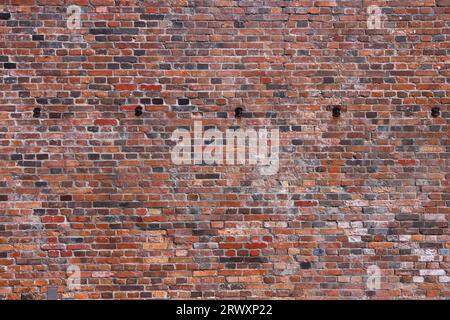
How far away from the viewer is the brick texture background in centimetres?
427

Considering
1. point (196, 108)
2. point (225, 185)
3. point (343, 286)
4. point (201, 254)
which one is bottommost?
point (343, 286)

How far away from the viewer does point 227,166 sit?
4.30 metres

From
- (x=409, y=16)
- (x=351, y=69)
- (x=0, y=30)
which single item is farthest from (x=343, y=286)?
(x=0, y=30)

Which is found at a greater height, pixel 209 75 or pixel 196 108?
pixel 209 75

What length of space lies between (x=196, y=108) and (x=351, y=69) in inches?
58.9

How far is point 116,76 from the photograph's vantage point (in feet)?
14.1

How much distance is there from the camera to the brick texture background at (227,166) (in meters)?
4.27

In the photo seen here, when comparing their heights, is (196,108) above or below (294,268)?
above

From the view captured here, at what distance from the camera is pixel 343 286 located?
430cm

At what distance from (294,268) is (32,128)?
275 cm

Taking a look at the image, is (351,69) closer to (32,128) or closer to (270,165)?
(270,165)

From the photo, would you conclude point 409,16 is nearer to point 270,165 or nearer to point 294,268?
point 270,165

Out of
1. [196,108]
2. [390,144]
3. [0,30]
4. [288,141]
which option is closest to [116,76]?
[196,108]

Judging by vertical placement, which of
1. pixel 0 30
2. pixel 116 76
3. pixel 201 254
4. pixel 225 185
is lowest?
pixel 201 254
